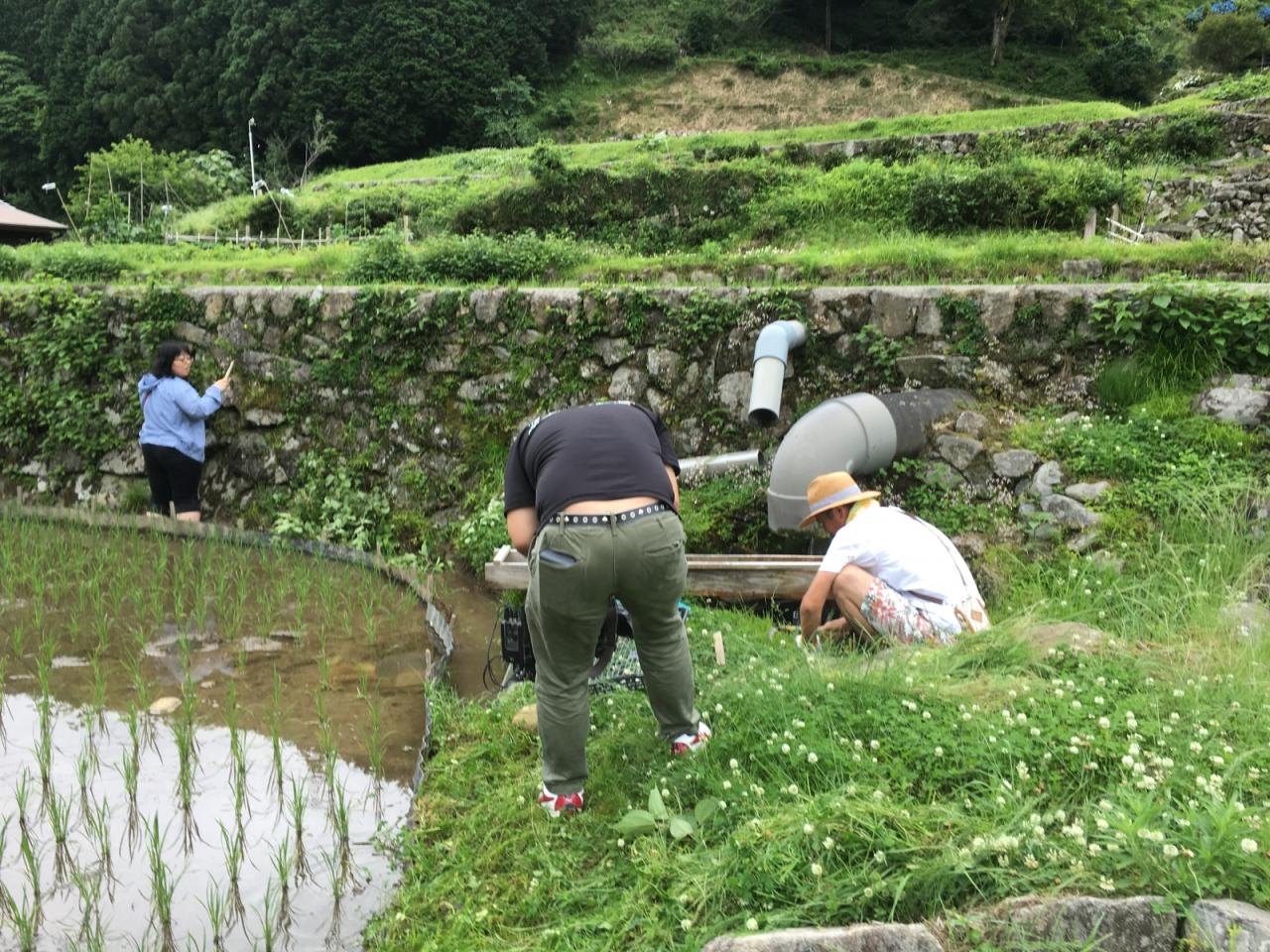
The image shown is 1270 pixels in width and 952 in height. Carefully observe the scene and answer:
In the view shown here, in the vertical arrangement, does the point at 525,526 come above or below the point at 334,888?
above

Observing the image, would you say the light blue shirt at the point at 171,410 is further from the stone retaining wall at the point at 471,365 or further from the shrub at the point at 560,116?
the shrub at the point at 560,116

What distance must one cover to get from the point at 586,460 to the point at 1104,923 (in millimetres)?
1748

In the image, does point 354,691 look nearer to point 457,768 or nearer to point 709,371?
point 457,768

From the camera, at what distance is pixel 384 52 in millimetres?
28234

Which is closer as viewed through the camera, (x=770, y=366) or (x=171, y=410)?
(x=770, y=366)

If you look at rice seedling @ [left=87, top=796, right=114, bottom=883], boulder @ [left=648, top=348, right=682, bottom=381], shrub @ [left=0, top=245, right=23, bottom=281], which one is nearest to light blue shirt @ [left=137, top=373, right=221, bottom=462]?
boulder @ [left=648, top=348, right=682, bottom=381]

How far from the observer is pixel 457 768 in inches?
132

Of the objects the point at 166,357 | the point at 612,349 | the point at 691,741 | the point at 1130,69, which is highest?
the point at 1130,69

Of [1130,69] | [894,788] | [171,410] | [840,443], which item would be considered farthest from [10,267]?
[1130,69]

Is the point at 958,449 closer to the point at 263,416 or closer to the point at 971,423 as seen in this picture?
the point at 971,423

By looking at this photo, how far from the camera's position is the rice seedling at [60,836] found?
9.36 ft

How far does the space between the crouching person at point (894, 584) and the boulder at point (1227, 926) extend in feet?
5.54

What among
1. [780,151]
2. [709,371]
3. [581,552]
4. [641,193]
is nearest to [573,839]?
[581,552]

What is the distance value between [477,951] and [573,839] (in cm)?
45
